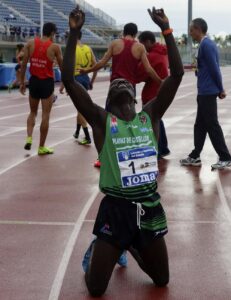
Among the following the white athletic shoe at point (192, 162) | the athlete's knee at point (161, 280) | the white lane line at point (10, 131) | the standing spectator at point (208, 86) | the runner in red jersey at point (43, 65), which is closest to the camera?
the athlete's knee at point (161, 280)

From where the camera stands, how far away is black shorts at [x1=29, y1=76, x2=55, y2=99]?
926 centimetres

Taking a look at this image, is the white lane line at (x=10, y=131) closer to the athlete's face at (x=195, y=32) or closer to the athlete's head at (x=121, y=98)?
the athlete's face at (x=195, y=32)

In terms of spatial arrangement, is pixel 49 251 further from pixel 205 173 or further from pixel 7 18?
pixel 7 18

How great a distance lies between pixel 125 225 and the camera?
4.08 metres

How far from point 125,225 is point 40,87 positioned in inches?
218

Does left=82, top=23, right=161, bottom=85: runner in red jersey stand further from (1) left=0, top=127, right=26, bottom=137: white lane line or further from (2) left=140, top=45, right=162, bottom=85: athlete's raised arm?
(1) left=0, top=127, right=26, bottom=137: white lane line

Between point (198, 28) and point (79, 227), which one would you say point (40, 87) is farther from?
point (79, 227)

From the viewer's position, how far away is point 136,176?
13.3 feet

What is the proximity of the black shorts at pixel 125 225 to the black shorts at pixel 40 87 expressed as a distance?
542cm

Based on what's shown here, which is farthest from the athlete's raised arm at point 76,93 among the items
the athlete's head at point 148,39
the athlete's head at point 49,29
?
the athlete's head at point 49,29

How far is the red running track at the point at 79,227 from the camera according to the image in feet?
13.7

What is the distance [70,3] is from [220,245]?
63.9 meters

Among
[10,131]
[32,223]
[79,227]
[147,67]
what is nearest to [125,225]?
[79,227]

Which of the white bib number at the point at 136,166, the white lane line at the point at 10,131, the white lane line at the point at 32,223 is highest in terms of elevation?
the white bib number at the point at 136,166
